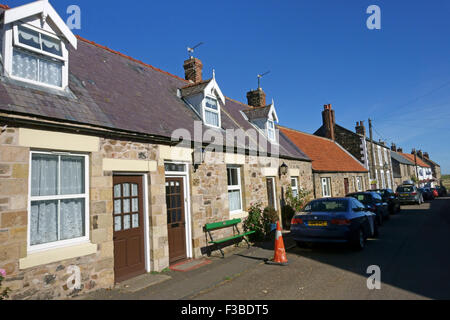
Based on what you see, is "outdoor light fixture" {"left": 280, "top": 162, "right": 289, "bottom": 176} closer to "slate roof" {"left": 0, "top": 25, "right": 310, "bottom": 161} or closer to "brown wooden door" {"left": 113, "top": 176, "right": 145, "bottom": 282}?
"slate roof" {"left": 0, "top": 25, "right": 310, "bottom": 161}

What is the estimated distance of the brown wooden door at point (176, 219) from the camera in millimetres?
7305

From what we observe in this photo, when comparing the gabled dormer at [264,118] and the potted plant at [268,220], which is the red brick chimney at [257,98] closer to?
the gabled dormer at [264,118]

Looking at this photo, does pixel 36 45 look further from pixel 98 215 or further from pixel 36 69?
pixel 98 215

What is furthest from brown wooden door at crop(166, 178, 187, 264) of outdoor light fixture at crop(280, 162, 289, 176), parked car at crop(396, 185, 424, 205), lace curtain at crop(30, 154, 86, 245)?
parked car at crop(396, 185, 424, 205)

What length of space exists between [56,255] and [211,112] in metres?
7.14

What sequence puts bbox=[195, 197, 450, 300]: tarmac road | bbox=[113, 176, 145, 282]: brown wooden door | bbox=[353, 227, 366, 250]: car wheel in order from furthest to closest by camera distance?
bbox=[353, 227, 366, 250]: car wheel, bbox=[113, 176, 145, 282]: brown wooden door, bbox=[195, 197, 450, 300]: tarmac road

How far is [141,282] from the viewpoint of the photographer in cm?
582

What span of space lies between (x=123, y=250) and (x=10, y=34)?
4879 mm

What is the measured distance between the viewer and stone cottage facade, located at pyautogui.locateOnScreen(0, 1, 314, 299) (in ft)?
15.0

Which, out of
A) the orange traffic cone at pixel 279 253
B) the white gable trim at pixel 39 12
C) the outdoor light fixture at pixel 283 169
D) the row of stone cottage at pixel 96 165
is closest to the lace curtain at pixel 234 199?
the row of stone cottage at pixel 96 165

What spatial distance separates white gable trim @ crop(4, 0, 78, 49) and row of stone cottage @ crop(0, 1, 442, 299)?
20 millimetres

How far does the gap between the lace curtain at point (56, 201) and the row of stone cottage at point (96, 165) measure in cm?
2
